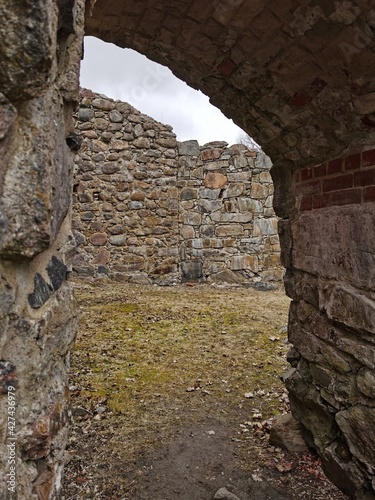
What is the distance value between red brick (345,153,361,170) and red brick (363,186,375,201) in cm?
14

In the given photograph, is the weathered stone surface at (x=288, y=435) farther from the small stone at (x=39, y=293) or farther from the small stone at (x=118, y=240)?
the small stone at (x=118, y=240)

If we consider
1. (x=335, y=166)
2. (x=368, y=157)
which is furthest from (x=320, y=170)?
(x=368, y=157)

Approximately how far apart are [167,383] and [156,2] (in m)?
2.65

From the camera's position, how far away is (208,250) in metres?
7.07

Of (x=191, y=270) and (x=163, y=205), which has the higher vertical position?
(x=163, y=205)

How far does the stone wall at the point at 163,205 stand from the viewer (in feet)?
21.4

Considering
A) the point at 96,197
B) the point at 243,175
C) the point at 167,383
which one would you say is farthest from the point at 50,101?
the point at 243,175

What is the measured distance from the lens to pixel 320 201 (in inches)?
86.0

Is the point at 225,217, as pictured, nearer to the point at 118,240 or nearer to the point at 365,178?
the point at 118,240

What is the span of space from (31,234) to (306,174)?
1.85 meters

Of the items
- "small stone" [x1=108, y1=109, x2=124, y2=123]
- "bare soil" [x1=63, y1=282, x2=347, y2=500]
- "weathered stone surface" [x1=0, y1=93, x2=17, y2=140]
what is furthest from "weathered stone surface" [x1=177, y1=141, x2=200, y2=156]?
"weathered stone surface" [x1=0, y1=93, x2=17, y2=140]

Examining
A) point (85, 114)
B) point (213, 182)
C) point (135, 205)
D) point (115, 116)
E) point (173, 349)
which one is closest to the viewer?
point (173, 349)

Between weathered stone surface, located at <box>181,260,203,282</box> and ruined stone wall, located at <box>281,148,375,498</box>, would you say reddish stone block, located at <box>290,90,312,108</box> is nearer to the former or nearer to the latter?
ruined stone wall, located at <box>281,148,375,498</box>

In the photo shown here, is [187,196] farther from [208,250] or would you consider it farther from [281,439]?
[281,439]
